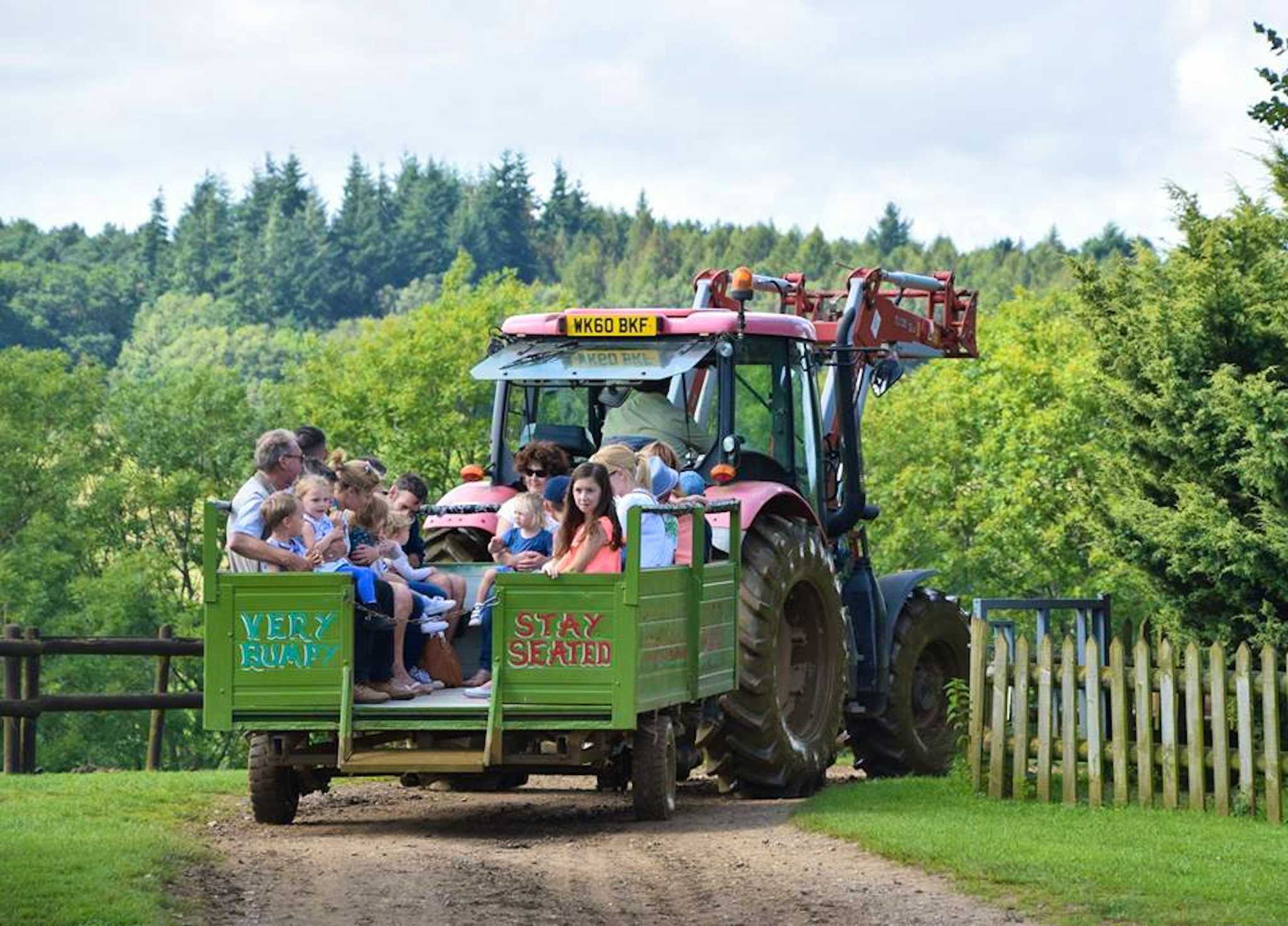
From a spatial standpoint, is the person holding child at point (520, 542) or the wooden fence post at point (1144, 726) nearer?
the wooden fence post at point (1144, 726)

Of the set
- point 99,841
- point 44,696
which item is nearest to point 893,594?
point 44,696

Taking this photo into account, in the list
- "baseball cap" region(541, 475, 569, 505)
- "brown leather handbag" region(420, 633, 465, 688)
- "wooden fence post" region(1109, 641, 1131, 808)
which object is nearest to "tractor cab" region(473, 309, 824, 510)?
"baseball cap" region(541, 475, 569, 505)

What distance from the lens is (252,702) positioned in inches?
524

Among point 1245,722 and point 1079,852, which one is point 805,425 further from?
point 1079,852

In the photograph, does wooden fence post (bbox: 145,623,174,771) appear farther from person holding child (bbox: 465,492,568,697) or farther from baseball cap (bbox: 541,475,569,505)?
baseball cap (bbox: 541,475,569,505)

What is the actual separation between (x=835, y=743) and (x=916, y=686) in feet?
7.50

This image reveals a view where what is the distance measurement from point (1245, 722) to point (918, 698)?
488cm

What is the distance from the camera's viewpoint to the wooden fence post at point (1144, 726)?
14.0m

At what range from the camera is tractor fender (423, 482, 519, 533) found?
15.6 meters

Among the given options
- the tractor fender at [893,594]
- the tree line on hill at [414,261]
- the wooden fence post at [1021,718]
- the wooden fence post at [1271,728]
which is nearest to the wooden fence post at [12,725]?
the tractor fender at [893,594]

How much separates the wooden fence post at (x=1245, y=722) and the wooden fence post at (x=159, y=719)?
1093 cm

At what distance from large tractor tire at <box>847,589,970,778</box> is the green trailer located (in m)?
4.42

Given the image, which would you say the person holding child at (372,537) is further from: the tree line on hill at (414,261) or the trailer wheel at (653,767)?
the tree line on hill at (414,261)

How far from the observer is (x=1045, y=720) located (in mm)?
14570
